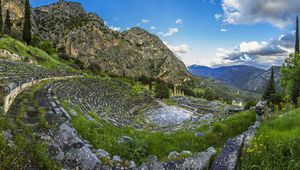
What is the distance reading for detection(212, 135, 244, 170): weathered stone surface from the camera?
6.31 m

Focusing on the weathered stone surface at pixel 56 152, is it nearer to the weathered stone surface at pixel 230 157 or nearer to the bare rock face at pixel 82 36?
the weathered stone surface at pixel 230 157

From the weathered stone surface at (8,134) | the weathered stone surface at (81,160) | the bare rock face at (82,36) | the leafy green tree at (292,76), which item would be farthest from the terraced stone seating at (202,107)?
the bare rock face at (82,36)

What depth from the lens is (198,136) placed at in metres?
11.1

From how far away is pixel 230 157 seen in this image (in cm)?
655

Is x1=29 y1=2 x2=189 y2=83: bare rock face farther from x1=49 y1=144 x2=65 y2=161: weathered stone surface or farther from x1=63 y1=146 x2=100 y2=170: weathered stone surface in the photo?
x1=63 y1=146 x2=100 y2=170: weathered stone surface

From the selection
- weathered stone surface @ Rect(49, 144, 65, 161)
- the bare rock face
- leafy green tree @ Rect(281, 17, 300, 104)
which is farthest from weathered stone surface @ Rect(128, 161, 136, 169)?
the bare rock face

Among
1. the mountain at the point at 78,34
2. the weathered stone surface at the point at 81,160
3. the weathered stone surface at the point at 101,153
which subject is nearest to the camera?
the weathered stone surface at the point at 81,160

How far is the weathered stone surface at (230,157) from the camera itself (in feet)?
20.7

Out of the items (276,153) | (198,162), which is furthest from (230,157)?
(276,153)

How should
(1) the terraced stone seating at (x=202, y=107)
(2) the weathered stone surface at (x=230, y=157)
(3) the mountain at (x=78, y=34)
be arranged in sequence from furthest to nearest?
1. (3) the mountain at (x=78, y=34)
2. (1) the terraced stone seating at (x=202, y=107)
3. (2) the weathered stone surface at (x=230, y=157)

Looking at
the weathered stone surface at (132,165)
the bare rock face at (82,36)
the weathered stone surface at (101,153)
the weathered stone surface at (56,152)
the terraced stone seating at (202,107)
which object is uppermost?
the bare rock face at (82,36)

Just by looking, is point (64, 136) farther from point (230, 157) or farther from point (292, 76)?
point (292, 76)

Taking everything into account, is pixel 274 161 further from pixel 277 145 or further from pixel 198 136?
pixel 198 136

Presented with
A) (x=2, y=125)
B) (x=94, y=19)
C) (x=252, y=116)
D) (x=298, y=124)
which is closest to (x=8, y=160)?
(x=2, y=125)
